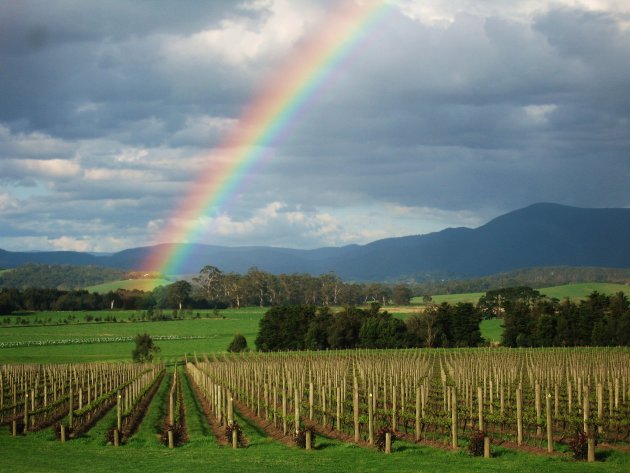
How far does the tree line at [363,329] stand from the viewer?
95938 millimetres

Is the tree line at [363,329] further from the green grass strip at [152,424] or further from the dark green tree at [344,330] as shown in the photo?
the green grass strip at [152,424]

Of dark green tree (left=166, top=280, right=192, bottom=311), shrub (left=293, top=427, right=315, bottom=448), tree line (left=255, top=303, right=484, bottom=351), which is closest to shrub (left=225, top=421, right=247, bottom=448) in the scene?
shrub (left=293, top=427, right=315, bottom=448)

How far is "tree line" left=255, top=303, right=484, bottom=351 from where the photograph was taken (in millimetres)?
95938

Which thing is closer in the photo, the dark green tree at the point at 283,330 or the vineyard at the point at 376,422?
the vineyard at the point at 376,422

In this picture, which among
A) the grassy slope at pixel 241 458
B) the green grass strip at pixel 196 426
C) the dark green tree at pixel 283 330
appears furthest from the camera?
the dark green tree at pixel 283 330

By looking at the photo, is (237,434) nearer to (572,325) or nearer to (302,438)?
(302,438)

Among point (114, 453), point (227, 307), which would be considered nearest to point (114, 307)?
point (227, 307)

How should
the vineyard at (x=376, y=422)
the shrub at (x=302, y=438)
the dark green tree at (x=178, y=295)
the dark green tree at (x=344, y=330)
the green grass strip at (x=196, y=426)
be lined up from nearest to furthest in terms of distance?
1. the vineyard at (x=376, y=422)
2. the shrub at (x=302, y=438)
3. the green grass strip at (x=196, y=426)
4. the dark green tree at (x=344, y=330)
5. the dark green tree at (x=178, y=295)

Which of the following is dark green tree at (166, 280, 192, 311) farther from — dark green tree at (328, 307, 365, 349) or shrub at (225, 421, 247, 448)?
shrub at (225, 421, 247, 448)

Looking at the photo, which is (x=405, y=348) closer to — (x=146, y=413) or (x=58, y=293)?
(x=146, y=413)

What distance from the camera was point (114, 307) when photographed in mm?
179375

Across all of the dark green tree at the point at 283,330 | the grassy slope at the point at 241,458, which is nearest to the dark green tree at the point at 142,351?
the dark green tree at the point at 283,330

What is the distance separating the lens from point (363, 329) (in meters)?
96.2

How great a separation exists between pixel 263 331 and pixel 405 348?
17.9 meters
